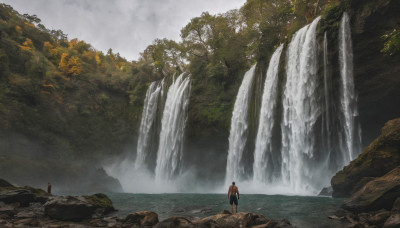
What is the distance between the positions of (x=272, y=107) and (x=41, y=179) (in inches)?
835

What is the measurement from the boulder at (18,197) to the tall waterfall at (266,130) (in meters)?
15.2

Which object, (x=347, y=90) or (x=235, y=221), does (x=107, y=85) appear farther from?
(x=235, y=221)

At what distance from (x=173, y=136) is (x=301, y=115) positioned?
1482 cm

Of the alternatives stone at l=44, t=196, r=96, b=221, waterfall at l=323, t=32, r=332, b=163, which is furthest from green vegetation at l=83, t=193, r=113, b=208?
waterfall at l=323, t=32, r=332, b=163

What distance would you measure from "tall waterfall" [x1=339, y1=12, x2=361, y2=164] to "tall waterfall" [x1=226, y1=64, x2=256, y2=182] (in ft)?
27.8

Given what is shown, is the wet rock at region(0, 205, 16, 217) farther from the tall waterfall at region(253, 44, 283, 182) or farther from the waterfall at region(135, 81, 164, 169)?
the waterfall at region(135, 81, 164, 169)

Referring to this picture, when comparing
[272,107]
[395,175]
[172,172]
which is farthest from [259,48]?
[395,175]

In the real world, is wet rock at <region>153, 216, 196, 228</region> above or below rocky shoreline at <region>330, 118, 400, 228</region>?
below

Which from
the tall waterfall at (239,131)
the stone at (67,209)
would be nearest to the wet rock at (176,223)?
the stone at (67,209)

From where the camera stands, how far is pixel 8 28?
32.0 metres

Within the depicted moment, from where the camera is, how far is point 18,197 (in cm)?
958

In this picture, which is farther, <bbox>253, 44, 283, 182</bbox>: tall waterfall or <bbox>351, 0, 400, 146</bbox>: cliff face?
<bbox>253, 44, 283, 182</bbox>: tall waterfall

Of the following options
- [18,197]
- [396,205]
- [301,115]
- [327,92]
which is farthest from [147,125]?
[396,205]

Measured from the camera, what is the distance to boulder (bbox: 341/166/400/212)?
23.7 feet
